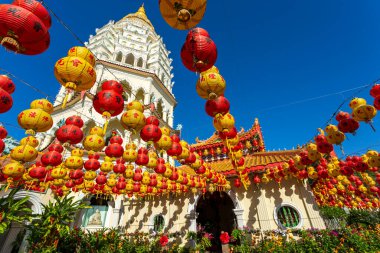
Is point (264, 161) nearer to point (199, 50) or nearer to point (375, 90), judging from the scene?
point (375, 90)

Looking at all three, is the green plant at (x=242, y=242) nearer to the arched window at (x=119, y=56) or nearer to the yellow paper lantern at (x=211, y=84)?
the yellow paper lantern at (x=211, y=84)

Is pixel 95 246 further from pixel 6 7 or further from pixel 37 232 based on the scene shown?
pixel 6 7

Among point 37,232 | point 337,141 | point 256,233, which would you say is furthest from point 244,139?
point 37,232

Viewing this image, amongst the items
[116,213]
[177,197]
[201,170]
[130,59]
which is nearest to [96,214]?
[116,213]

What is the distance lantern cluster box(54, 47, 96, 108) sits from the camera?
11.0 feet

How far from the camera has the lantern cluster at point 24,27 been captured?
2.61m

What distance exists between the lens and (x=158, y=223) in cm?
1251

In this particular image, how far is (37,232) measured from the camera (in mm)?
7125

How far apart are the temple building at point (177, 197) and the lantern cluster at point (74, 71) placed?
1.05 meters

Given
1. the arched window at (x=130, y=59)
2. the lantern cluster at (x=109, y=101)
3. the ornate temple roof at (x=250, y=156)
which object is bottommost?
the lantern cluster at (x=109, y=101)

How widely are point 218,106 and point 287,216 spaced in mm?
9098

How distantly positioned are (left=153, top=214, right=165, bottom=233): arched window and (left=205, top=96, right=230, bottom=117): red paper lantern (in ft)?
36.8

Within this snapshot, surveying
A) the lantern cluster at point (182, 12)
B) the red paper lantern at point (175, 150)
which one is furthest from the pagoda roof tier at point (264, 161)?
the lantern cluster at point (182, 12)

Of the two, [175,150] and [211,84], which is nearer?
Answer: [211,84]
